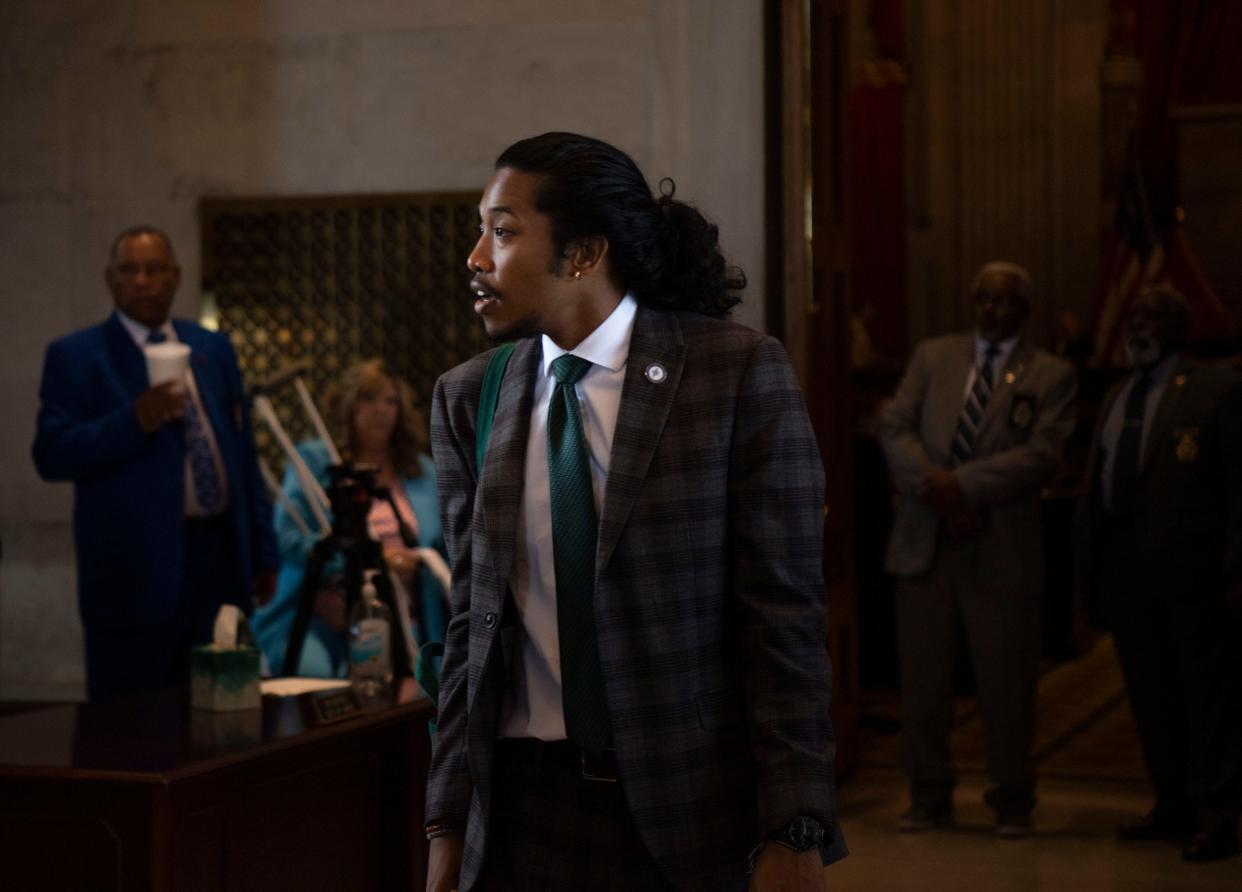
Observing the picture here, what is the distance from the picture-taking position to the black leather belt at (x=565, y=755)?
76.9 inches

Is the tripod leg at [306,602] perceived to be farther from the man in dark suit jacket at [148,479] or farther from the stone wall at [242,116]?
the stone wall at [242,116]

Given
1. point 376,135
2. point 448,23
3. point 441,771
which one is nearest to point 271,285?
point 376,135

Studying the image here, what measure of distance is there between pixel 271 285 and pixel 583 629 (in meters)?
4.51

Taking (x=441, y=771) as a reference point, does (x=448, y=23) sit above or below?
above

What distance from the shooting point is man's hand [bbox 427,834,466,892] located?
2082mm

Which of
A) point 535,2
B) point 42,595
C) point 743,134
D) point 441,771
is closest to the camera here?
point 441,771

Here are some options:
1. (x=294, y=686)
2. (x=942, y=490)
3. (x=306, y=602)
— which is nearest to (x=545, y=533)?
(x=294, y=686)

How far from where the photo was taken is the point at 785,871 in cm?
186

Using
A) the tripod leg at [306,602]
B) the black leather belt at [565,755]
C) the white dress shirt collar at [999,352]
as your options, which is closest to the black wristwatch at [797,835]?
the black leather belt at [565,755]

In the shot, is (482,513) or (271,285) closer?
(482,513)

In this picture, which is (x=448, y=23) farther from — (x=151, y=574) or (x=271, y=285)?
(x=151, y=574)

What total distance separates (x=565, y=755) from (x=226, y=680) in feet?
6.17

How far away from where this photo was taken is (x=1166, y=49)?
1195cm

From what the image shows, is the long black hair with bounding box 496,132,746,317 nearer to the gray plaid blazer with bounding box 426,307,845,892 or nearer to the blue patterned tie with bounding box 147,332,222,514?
the gray plaid blazer with bounding box 426,307,845,892
